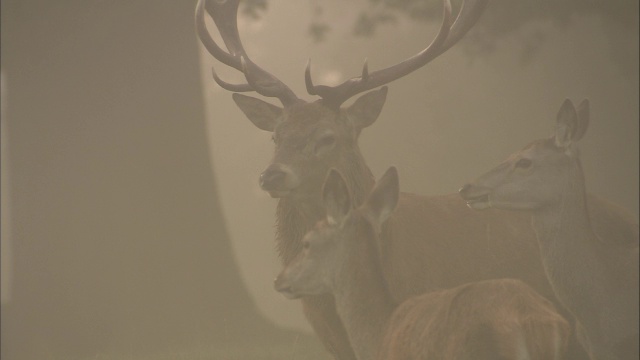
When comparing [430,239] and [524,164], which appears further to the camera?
[430,239]

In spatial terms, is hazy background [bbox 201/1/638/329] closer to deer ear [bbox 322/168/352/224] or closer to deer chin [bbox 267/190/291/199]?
deer chin [bbox 267/190/291/199]

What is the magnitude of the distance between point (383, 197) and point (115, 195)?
4.59 feet

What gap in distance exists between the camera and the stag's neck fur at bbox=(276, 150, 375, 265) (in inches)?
101

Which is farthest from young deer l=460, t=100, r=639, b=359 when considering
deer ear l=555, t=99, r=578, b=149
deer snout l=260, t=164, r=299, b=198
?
deer snout l=260, t=164, r=299, b=198

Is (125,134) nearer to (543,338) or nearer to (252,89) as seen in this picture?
(252,89)

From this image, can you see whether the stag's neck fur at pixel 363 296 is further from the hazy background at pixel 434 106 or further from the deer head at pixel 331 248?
the hazy background at pixel 434 106

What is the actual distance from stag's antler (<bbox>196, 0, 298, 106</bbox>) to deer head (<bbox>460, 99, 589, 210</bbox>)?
77 cm

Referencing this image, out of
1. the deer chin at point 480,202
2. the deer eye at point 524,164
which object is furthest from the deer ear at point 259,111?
the deer eye at point 524,164

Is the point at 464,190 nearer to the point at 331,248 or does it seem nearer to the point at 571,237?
the point at 571,237

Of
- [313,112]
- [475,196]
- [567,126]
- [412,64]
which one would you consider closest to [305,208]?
[313,112]

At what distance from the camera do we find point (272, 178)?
250 cm

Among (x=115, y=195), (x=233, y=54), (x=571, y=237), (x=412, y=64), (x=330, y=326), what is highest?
(x=233, y=54)

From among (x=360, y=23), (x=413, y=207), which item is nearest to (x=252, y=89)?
(x=360, y=23)

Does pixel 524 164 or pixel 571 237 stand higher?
pixel 524 164
